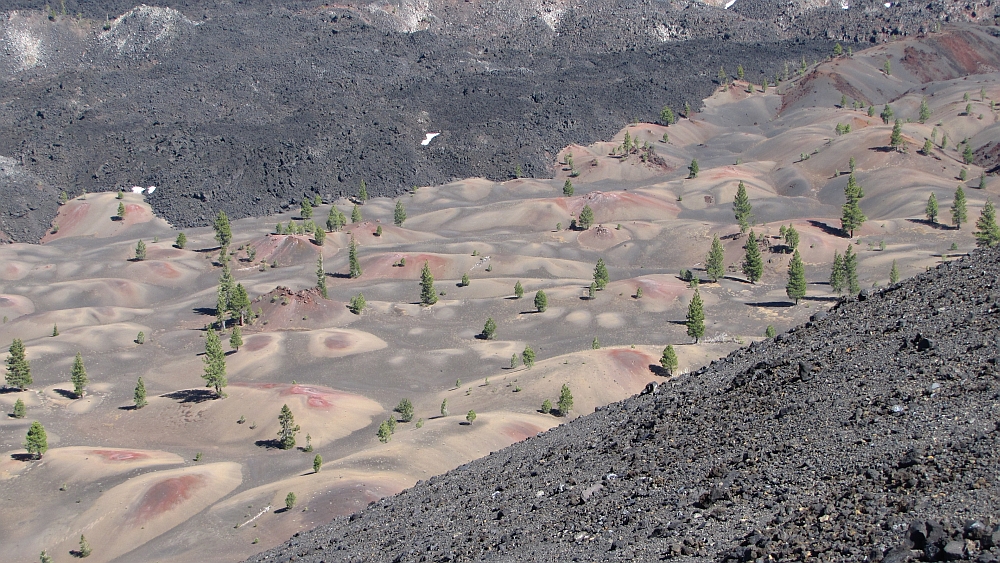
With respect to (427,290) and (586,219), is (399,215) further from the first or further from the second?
(427,290)

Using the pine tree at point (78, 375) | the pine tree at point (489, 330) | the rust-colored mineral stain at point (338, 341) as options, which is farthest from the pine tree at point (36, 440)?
the pine tree at point (489, 330)

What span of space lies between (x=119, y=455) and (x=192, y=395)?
1716 cm

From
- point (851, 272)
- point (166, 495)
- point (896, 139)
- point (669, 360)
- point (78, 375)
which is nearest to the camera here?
point (166, 495)

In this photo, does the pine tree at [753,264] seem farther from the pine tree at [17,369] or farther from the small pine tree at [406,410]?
the pine tree at [17,369]

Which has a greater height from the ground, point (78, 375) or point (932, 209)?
point (932, 209)

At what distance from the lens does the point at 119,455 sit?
82375mm

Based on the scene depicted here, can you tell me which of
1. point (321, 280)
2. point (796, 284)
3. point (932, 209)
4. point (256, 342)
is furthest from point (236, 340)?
point (932, 209)

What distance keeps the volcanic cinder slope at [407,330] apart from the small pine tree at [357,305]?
105 cm

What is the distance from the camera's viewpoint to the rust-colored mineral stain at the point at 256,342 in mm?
114250

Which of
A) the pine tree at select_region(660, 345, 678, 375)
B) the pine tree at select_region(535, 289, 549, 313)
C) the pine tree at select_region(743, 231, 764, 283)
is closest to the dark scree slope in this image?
the pine tree at select_region(660, 345, 678, 375)

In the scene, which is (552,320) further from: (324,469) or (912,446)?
(912,446)

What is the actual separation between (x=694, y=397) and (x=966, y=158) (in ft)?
527

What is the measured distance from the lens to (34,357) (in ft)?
375

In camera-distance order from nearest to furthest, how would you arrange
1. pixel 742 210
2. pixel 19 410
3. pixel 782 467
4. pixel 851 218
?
pixel 782 467
pixel 19 410
pixel 851 218
pixel 742 210
